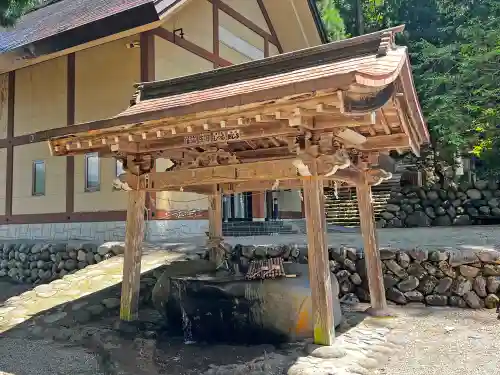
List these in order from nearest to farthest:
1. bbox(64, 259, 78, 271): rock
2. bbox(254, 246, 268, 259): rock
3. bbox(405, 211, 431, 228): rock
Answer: bbox(254, 246, 268, 259): rock, bbox(64, 259, 78, 271): rock, bbox(405, 211, 431, 228): rock

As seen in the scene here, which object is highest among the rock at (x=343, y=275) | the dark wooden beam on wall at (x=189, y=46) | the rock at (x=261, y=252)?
the dark wooden beam on wall at (x=189, y=46)

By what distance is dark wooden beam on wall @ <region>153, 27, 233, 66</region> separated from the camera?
11661mm

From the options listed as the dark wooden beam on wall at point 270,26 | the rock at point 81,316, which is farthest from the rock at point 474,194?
the rock at point 81,316

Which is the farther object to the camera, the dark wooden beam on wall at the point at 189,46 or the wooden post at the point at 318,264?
the dark wooden beam on wall at the point at 189,46

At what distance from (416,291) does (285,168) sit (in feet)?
11.6

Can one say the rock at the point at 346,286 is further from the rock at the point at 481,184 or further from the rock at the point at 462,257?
the rock at the point at 481,184

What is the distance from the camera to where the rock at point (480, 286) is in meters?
6.95

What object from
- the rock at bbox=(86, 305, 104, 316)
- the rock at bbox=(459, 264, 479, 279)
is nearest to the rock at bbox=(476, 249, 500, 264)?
the rock at bbox=(459, 264, 479, 279)

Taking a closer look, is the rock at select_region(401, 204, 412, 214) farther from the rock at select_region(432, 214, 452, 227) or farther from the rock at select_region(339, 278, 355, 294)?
the rock at select_region(339, 278, 355, 294)

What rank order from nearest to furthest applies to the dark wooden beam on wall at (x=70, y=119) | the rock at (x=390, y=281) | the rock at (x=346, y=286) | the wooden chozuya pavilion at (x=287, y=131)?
the wooden chozuya pavilion at (x=287, y=131) < the rock at (x=390, y=281) < the rock at (x=346, y=286) < the dark wooden beam on wall at (x=70, y=119)

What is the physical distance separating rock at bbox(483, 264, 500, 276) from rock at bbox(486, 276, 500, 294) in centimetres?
6

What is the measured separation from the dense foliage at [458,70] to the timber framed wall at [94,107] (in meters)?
5.90

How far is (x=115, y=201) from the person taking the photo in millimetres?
11719

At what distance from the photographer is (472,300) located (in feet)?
22.9
